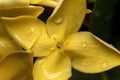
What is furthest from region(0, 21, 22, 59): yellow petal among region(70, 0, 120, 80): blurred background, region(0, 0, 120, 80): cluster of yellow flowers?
region(70, 0, 120, 80): blurred background

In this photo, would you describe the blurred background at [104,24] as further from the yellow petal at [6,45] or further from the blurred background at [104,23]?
the yellow petal at [6,45]

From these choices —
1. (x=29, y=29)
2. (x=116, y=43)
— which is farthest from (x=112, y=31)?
(x=29, y=29)

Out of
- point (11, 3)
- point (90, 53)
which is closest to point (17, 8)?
point (11, 3)

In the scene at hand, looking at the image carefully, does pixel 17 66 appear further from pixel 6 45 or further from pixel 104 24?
pixel 104 24

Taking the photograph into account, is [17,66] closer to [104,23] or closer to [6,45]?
[6,45]
